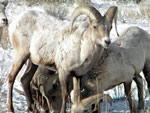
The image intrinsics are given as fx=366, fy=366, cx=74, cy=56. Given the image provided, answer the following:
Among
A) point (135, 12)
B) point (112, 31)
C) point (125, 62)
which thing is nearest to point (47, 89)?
point (125, 62)

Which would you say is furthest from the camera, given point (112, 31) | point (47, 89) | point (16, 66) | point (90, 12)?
point (112, 31)

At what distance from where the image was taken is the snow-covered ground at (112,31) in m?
6.46

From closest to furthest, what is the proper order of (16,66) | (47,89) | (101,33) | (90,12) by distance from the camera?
1. (101,33)
2. (90,12)
3. (47,89)
4. (16,66)

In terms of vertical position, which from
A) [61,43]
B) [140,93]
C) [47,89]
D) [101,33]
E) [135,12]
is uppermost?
[101,33]

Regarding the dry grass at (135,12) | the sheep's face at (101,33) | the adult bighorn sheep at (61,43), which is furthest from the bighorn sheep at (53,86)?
the dry grass at (135,12)

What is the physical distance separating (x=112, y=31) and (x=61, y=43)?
2.15 m

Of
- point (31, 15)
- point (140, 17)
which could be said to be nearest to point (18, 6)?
point (140, 17)

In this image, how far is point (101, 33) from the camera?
5.25 meters

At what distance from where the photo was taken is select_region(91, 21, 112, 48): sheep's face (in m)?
5.16

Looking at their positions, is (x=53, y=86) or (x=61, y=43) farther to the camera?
(x=53, y=86)

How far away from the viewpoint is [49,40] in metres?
5.98

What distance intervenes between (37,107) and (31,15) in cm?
167

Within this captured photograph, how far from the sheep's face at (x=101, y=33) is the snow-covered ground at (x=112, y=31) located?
0.97m

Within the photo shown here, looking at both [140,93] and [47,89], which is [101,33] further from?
[140,93]
